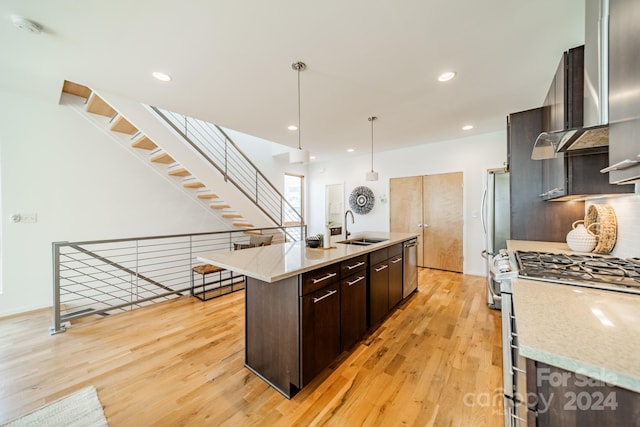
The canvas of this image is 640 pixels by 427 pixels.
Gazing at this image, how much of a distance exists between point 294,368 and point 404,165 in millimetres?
4806

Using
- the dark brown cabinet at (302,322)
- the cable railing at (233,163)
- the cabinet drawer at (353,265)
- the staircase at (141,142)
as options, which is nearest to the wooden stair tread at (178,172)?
the staircase at (141,142)

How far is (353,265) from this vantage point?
6.91 feet

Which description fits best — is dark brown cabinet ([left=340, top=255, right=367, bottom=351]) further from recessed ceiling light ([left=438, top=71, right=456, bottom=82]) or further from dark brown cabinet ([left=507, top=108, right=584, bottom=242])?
recessed ceiling light ([left=438, top=71, right=456, bottom=82])

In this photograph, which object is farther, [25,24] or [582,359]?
[25,24]

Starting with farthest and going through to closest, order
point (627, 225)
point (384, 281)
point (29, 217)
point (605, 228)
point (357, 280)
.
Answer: point (29, 217) < point (384, 281) < point (357, 280) < point (605, 228) < point (627, 225)

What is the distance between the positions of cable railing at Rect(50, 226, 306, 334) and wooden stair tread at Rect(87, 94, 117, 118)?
1.74 m

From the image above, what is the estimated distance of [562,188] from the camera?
5.90ft

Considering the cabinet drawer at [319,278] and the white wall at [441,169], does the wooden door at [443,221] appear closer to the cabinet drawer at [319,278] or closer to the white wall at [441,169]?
the white wall at [441,169]

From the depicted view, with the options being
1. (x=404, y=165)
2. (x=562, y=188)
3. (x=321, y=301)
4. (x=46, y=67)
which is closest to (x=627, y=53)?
(x=562, y=188)

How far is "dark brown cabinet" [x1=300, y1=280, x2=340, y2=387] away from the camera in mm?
1609

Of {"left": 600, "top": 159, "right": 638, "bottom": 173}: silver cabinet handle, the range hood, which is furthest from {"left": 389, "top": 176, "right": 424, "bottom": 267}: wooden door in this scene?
{"left": 600, "top": 159, "right": 638, "bottom": 173}: silver cabinet handle

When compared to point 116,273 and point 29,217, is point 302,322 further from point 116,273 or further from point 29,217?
point 29,217

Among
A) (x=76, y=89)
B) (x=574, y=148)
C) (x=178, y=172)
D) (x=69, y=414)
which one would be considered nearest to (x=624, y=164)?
(x=574, y=148)

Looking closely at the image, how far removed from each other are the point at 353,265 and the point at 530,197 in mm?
2015
